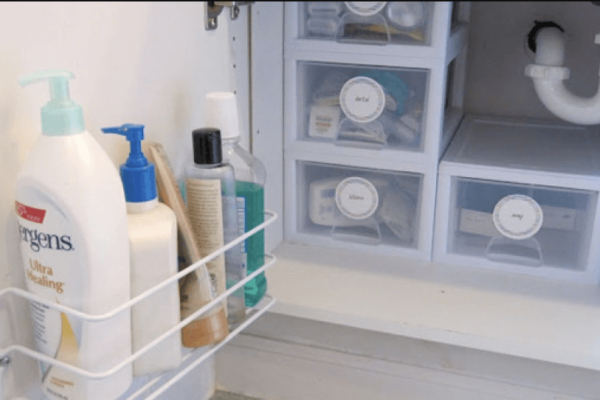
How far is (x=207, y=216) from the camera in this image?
68 centimetres

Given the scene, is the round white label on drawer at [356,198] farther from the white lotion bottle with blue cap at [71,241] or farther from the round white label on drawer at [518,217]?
the white lotion bottle with blue cap at [71,241]

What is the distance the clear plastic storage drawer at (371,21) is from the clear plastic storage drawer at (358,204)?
17 centimetres

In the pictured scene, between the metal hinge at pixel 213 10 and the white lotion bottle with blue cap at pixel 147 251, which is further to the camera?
the metal hinge at pixel 213 10

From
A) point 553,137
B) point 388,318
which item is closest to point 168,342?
point 388,318

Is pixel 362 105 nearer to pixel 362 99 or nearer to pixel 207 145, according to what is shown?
pixel 362 99

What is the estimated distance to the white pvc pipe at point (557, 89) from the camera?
0.88m

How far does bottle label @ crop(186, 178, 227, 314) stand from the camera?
2.21 ft

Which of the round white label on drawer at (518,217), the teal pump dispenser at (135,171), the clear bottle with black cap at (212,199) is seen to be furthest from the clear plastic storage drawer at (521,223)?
the teal pump dispenser at (135,171)

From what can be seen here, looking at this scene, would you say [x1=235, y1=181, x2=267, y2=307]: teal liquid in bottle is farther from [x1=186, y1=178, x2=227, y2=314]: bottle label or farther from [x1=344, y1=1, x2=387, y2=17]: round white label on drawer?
[x1=344, y1=1, x2=387, y2=17]: round white label on drawer

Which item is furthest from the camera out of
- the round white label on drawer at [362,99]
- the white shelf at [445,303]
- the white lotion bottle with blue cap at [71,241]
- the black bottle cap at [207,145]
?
the round white label on drawer at [362,99]

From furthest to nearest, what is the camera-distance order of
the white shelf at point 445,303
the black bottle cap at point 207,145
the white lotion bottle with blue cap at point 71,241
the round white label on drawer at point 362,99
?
the round white label on drawer at point 362,99, the white shelf at point 445,303, the black bottle cap at point 207,145, the white lotion bottle with blue cap at point 71,241

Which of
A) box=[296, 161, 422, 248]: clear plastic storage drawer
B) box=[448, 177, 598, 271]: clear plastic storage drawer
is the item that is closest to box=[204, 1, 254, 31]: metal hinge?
box=[296, 161, 422, 248]: clear plastic storage drawer

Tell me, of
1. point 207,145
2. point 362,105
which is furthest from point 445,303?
→ point 207,145

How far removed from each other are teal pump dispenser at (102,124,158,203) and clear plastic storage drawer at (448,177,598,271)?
1.47 feet
